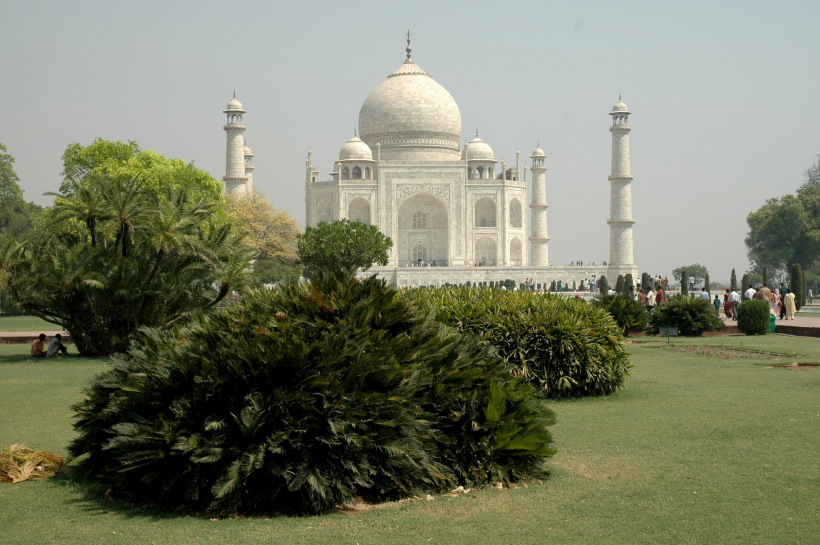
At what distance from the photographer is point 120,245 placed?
1280cm

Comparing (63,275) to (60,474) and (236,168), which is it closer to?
(60,474)

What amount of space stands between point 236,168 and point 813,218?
30.0 meters

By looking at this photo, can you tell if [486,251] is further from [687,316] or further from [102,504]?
[102,504]

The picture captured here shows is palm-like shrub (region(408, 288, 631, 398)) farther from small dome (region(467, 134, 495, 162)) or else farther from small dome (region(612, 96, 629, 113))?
small dome (region(467, 134, 495, 162))

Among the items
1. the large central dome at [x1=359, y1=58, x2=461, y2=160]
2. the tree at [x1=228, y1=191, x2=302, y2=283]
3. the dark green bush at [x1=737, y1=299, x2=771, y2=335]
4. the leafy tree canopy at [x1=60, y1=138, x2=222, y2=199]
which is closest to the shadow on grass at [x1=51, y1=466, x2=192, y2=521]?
the dark green bush at [x1=737, y1=299, x2=771, y2=335]

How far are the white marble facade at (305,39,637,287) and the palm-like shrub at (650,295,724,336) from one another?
93.8 feet

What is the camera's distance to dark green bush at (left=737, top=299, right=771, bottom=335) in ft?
50.3

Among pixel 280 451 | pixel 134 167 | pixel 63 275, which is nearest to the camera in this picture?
pixel 280 451

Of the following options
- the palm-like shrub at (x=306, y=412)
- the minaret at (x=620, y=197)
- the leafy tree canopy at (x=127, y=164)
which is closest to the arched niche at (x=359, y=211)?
the minaret at (x=620, y=197)

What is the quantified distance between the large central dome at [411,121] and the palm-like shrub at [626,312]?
33.8 metres

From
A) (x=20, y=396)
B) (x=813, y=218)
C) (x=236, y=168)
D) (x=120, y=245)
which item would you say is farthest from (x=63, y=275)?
(x=813, y=218)

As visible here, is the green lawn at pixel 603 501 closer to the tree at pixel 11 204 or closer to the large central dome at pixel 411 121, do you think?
the tree at pixel 11 204

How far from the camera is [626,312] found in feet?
48.5

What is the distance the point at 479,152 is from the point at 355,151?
7.21m
